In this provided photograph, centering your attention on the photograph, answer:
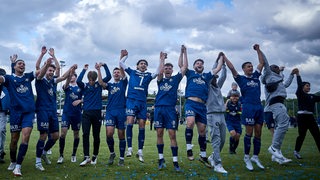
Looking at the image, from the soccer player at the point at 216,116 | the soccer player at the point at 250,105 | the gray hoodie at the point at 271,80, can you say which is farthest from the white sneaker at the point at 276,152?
the soccer player at the point at 216,116

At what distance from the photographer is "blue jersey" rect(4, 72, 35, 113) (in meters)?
8.68

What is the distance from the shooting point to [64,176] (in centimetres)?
798

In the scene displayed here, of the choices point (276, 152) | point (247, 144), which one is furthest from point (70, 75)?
point (276, 152)

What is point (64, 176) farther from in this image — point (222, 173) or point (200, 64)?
point (200, 64)

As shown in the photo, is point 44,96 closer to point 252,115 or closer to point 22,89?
point 22,89

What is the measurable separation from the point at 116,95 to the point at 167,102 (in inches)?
86.9

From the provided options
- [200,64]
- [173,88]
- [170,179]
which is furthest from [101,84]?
[170,179]

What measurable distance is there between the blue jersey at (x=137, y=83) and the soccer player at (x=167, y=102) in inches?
49.1

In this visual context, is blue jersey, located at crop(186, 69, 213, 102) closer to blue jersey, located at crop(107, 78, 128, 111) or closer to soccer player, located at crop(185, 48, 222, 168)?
soccer player, located at crop(185, 48, 222, 168)

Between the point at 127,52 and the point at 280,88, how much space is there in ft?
18.2

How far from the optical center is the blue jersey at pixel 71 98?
11.1m

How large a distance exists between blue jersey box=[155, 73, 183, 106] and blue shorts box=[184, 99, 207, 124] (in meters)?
0.65

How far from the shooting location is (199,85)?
9516 mm

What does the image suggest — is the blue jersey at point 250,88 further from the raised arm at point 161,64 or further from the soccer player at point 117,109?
the soccer player at point 117,109
